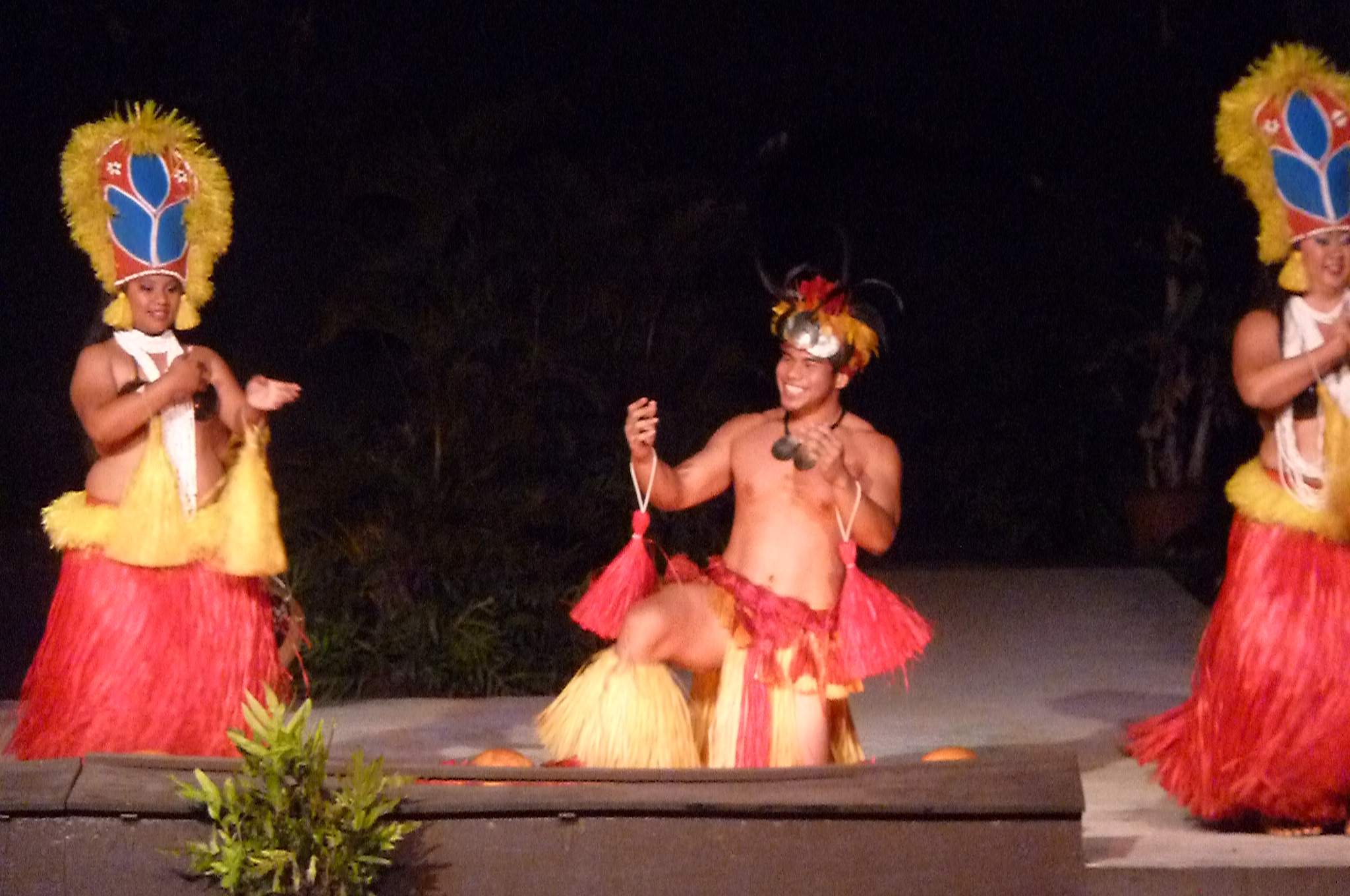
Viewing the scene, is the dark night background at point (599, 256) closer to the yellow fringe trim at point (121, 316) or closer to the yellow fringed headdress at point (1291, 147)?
the yellow fringe trim at point (121, 316)

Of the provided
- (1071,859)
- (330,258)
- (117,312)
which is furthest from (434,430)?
(1071,859)

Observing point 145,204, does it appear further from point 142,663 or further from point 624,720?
point 624,720

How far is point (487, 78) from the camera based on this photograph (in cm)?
714

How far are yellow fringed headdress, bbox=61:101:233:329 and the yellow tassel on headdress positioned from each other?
1932 mm

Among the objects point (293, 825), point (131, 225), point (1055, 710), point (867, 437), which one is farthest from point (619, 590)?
point (1055, 710)

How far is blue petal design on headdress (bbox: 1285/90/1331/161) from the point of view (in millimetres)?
3633

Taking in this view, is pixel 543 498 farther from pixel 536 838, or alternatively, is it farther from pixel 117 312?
pixel 536 838

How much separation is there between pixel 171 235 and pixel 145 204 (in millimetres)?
73

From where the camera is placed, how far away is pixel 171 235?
359 centimetres

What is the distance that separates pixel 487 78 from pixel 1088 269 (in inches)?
113

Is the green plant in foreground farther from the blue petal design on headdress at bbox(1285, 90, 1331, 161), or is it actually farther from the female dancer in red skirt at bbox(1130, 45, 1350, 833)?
the blue petal design on headdress at bbox(1285, 90, 1331, 161)

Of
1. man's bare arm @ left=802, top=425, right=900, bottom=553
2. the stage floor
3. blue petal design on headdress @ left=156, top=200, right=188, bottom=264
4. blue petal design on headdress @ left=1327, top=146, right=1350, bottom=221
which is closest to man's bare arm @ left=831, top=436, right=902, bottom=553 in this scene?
man's bare arm @ left=802, top=425, right=900, bottom=553

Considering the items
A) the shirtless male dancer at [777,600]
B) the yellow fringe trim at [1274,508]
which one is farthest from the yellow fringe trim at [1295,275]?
the shirtless male dancer at [777,600]

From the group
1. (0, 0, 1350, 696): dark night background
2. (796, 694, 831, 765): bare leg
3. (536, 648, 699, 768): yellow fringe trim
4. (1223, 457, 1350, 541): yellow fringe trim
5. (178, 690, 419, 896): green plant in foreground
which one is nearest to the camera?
(178, 690, 419, 896): green plant in foreground
